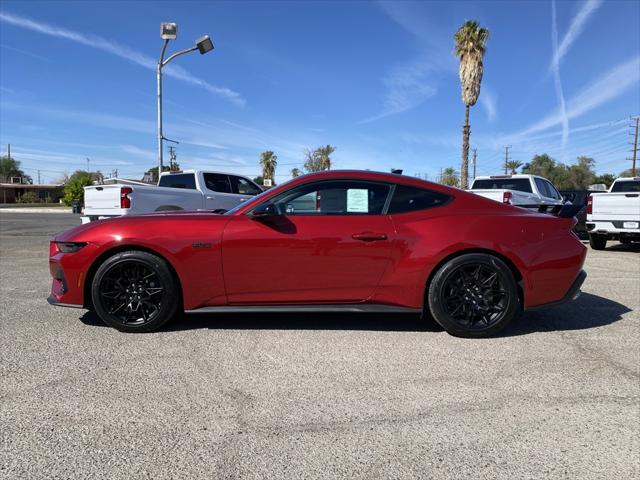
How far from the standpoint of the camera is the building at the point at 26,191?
73.1m

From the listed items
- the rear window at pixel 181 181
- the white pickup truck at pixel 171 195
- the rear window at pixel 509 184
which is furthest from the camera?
the rear window at pixel 509 184

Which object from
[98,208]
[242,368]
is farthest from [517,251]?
[98,208]

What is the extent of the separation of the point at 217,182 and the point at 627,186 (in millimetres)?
10991

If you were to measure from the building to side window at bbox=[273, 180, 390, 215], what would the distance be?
274ft

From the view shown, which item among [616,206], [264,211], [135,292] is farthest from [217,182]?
[616,206]

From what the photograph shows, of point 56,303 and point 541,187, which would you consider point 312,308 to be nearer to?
point 56,303

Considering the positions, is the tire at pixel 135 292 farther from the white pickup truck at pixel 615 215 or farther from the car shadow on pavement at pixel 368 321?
the white pickup truck at pixel 615 215

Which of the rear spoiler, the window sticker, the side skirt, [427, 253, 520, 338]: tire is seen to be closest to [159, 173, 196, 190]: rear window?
the side skirt

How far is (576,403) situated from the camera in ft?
9.32

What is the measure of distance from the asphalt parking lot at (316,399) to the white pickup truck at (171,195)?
4.11 metres

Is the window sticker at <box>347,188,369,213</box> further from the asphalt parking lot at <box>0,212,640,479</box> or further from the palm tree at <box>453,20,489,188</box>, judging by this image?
the palm tree at <box>453,20,489,188</box>

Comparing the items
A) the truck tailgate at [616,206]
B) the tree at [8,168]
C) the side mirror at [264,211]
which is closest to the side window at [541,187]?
the truck tailgate at [616,206]

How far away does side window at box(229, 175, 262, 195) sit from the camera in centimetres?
1127

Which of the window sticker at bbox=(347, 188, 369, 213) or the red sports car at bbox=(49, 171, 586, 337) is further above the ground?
the window sticker at bbox=(347, 188, 369, 213)
